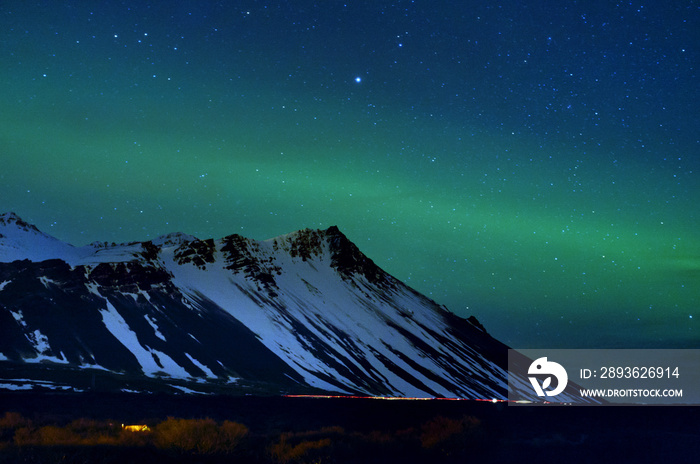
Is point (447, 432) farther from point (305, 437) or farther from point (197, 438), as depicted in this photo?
point (197, 438)

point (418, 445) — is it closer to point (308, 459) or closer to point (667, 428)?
point (308, 459)

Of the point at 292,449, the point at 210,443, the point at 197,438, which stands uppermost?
the point at 197,438

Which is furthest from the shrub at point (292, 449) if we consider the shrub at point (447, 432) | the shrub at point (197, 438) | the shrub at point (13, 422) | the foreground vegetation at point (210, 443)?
the shrub at point (13, 422)

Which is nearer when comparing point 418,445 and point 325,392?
point 418,445

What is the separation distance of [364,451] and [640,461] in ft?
71.3

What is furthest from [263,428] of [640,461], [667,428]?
[667,428]

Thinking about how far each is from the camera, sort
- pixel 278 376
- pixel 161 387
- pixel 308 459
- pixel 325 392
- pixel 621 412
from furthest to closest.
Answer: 1. pixel 278 376
2. pixel 325 392
3. pixel 161 387
4. pixel 621 412
5. pixel 308 459

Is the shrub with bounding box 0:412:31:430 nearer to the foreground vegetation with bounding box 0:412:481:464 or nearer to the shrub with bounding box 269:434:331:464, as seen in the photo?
the foreground vegetation with bounding box 0:412:481:464

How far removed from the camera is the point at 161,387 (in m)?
152

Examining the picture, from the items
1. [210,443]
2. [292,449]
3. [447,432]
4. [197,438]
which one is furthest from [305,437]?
[447,432]

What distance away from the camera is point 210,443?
40031mm

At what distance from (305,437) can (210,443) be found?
715 cm

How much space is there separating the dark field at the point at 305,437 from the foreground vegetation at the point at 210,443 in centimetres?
7

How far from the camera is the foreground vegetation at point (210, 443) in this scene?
36.0m
